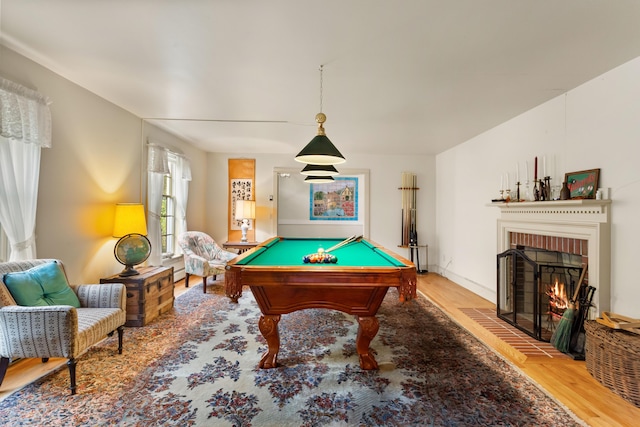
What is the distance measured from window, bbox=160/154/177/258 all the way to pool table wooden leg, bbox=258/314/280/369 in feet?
11.0

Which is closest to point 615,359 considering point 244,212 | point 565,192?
point 565,192

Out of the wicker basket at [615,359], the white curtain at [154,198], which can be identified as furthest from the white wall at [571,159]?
the white curtain at [154,198]

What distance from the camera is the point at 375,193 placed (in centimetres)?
673

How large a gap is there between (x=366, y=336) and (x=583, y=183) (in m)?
2.53

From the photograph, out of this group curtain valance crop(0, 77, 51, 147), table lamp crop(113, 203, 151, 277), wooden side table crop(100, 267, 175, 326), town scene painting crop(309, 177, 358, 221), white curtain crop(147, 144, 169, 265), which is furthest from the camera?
town scene painting crop(309, 177, 358, 221)

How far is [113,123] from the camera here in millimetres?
3797

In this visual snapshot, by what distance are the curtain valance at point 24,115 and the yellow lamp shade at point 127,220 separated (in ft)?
3.47

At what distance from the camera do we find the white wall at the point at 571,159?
259 cm

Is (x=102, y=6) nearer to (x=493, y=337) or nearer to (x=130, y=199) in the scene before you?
(x=130, y=199)

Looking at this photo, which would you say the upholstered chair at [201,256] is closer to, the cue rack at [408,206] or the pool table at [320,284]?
the pool table at [320,284]

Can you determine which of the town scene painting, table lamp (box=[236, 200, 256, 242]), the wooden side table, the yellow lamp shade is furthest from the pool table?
the town scene painting

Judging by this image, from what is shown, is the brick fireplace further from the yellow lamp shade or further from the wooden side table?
the yellow lamp shade

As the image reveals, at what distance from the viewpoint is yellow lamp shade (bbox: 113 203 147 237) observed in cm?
361

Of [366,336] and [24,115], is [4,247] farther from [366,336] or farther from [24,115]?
[366,336]
